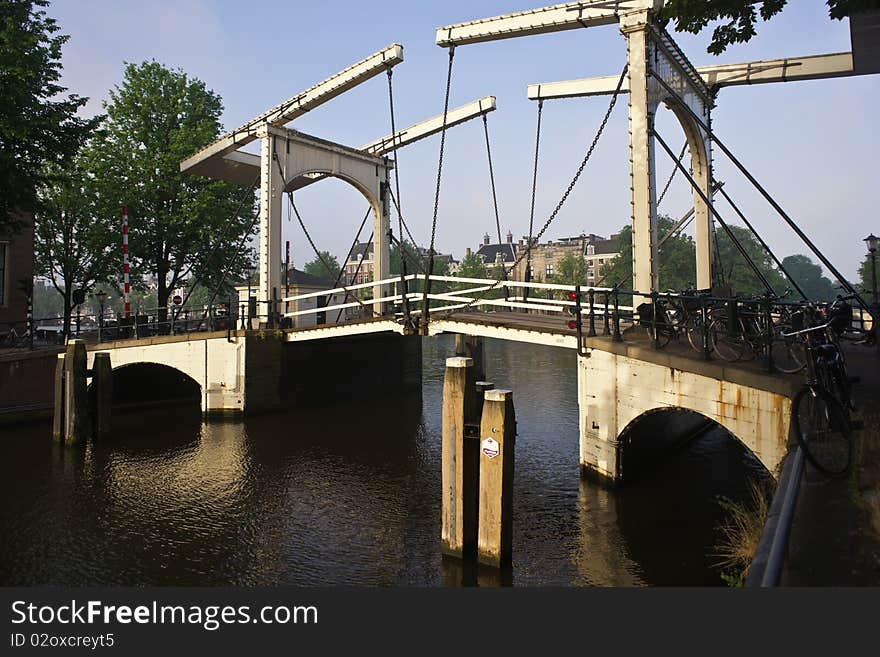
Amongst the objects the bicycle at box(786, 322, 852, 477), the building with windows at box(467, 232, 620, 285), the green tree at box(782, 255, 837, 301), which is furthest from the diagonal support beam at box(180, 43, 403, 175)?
the green tree at box(782, 255, 837, 301)

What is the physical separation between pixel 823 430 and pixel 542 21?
30.3 ft

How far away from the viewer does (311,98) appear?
15.3 meters

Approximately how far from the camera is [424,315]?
13.1 m

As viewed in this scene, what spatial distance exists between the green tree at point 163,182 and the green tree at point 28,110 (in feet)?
16.0

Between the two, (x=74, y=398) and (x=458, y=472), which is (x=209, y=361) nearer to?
(x=74, y=398)

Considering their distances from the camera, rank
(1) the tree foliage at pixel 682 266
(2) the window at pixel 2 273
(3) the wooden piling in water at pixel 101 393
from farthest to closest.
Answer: (1) the tree foliage at pixel 682 266
(2) the window at pixel 2 273
(3) the wooden piling in water at pixel 101 393

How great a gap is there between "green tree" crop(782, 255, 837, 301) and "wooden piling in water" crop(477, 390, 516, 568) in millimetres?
115031

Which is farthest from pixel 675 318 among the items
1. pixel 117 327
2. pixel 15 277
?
pixel 15 277

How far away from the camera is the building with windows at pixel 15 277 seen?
731 inches

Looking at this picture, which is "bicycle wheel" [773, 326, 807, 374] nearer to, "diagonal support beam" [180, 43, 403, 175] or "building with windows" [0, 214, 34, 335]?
"diagonal support beam" [180, 43, 403, 175]

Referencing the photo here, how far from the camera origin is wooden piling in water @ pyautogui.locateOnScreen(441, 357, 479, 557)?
6.55 metres

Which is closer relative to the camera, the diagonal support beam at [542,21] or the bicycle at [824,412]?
the bicycle at [824,412]

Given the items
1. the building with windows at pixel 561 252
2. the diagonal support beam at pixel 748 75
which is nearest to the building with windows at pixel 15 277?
the diagonal support beam at pixel 748 75

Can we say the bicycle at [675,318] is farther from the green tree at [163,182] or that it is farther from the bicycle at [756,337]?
the green tree at [163,182]
